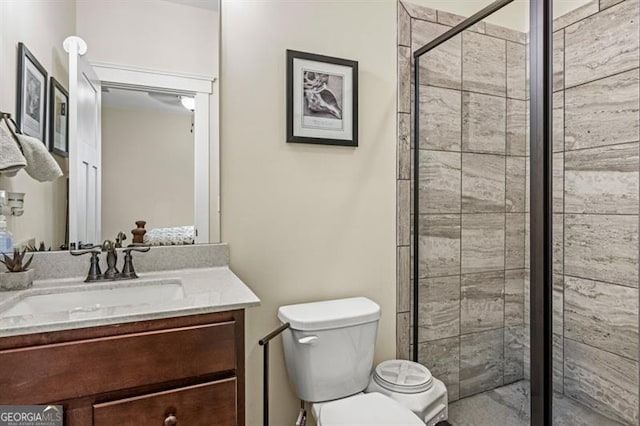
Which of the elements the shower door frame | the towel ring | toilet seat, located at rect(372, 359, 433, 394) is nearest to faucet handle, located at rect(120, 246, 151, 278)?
the towel ring

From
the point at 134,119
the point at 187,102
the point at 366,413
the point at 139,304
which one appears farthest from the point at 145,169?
the point at 366,413

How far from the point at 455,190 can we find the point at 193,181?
4.16 feet

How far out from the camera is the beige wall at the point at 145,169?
4.83 ft

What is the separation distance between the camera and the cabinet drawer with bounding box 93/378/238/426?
973 mm

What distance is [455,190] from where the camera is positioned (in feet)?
6.46

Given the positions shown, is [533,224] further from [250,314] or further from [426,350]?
[250,314]

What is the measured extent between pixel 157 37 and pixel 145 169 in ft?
1.69

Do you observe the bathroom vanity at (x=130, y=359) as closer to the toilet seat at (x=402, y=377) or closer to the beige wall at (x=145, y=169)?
the beige wall at (x=145, y=169)

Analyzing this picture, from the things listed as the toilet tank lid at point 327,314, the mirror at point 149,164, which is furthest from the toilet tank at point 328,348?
the mirror at point 149,164

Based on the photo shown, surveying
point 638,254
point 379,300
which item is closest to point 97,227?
point 379,300

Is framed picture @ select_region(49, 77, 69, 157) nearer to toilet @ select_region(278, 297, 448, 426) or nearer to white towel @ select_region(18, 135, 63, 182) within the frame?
white towel @ select_region(18, 135, 63, 182)

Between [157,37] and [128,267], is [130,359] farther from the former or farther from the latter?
[157,37]

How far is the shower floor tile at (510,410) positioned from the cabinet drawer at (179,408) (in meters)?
1.37

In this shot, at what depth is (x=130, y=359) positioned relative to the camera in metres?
0.98
